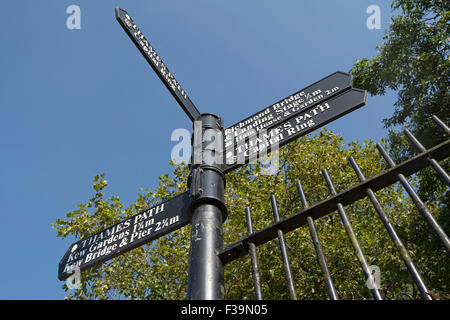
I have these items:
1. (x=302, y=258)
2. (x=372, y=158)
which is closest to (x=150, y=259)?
(x=302, y=258)

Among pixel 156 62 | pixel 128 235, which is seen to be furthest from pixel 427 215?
pixel 156 62

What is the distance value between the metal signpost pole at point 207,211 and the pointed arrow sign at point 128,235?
0.23m

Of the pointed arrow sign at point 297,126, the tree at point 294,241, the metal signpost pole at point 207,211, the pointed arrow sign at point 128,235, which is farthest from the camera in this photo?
the tree at point 294,241

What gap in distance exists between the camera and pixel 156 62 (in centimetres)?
380

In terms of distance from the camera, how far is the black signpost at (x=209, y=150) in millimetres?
2961

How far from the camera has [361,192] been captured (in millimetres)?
2426

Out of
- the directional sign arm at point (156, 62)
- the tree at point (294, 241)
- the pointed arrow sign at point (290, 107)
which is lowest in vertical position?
the pointed arrow sign at point (290, 107)

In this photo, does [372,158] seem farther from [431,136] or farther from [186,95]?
[186,95]

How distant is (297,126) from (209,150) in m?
0.90

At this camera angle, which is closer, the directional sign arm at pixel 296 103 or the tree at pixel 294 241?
the directional sign arm at pixel 296 103

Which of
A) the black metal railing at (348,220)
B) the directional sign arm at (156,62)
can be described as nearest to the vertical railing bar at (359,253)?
the black metal railing at (348,220)

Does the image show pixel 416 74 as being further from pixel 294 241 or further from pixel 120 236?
pixel 120 236

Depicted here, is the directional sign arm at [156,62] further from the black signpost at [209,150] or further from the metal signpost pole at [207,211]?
the metal signpost pole at [207,211]
